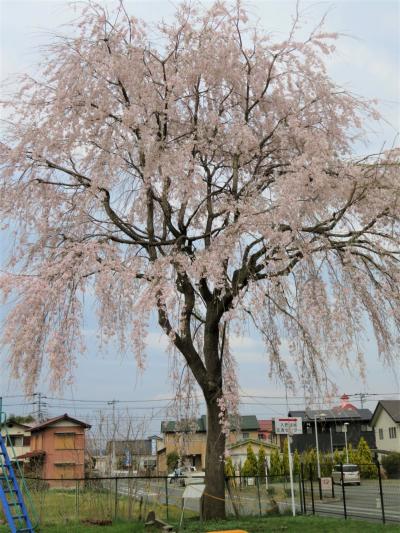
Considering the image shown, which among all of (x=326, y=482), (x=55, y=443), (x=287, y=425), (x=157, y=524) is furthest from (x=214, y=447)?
(x=55, y=443)

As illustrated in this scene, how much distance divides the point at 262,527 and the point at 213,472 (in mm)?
1466

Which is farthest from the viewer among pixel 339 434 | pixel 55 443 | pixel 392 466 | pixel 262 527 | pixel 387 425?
pixel 339 434

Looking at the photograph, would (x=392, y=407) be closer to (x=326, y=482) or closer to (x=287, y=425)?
(x=326, y=482)

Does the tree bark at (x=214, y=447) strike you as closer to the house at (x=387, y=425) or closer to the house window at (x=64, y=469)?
the house window at (x=64, y=469)

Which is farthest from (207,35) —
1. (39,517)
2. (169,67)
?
(39,517)

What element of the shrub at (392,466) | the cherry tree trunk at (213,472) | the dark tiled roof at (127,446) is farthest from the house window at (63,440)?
the cherry tree trunk at (213,472)

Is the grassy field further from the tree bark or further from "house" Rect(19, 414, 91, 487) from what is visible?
"house" Rect(19, 414, 91, 487)

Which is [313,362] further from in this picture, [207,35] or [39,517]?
[39,517]

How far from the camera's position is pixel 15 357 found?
9.36 meters

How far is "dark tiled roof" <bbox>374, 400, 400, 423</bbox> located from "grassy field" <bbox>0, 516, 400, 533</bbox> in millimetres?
34555

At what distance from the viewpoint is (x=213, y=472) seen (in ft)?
39.0

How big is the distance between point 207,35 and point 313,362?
656 cm

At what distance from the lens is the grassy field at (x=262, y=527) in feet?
35.0

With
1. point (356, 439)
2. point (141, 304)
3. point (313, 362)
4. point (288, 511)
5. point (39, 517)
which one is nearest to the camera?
point (141, 304)
